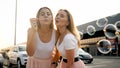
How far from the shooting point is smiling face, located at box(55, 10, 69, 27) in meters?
4.13

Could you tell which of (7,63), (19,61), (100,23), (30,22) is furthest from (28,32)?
(7,63)

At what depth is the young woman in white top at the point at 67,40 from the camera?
13.3 feet

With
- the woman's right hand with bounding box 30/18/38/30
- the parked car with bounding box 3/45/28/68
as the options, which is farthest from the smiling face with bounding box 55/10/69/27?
the parked car with bounding box 3/45/28/68

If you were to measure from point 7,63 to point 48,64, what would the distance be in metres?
17.6

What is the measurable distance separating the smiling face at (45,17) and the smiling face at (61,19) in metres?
0.08

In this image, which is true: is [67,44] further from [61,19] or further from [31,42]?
[31,42]

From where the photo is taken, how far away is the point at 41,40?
4168mm

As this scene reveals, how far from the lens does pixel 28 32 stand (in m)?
4.13

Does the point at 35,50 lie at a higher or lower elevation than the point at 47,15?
lower

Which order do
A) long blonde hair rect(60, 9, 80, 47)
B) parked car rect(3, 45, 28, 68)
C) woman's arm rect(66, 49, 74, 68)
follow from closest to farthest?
woman's arm rect(66, 49, 74, 68), long blonde hair rect(60, 9, 80, 47), parked car rect(3, 45, 28, 68)

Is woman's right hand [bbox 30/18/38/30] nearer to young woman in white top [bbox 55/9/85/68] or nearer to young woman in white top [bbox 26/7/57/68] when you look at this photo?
young woman in white top [bbox 26/7/57/68]

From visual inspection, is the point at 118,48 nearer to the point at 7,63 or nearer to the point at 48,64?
the point at 7,63

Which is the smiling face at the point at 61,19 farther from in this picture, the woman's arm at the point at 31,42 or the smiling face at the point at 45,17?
the woman's arm at the point at 31,42

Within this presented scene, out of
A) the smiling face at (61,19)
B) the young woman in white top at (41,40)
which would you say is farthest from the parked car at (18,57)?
the smiling face at (61,19)
